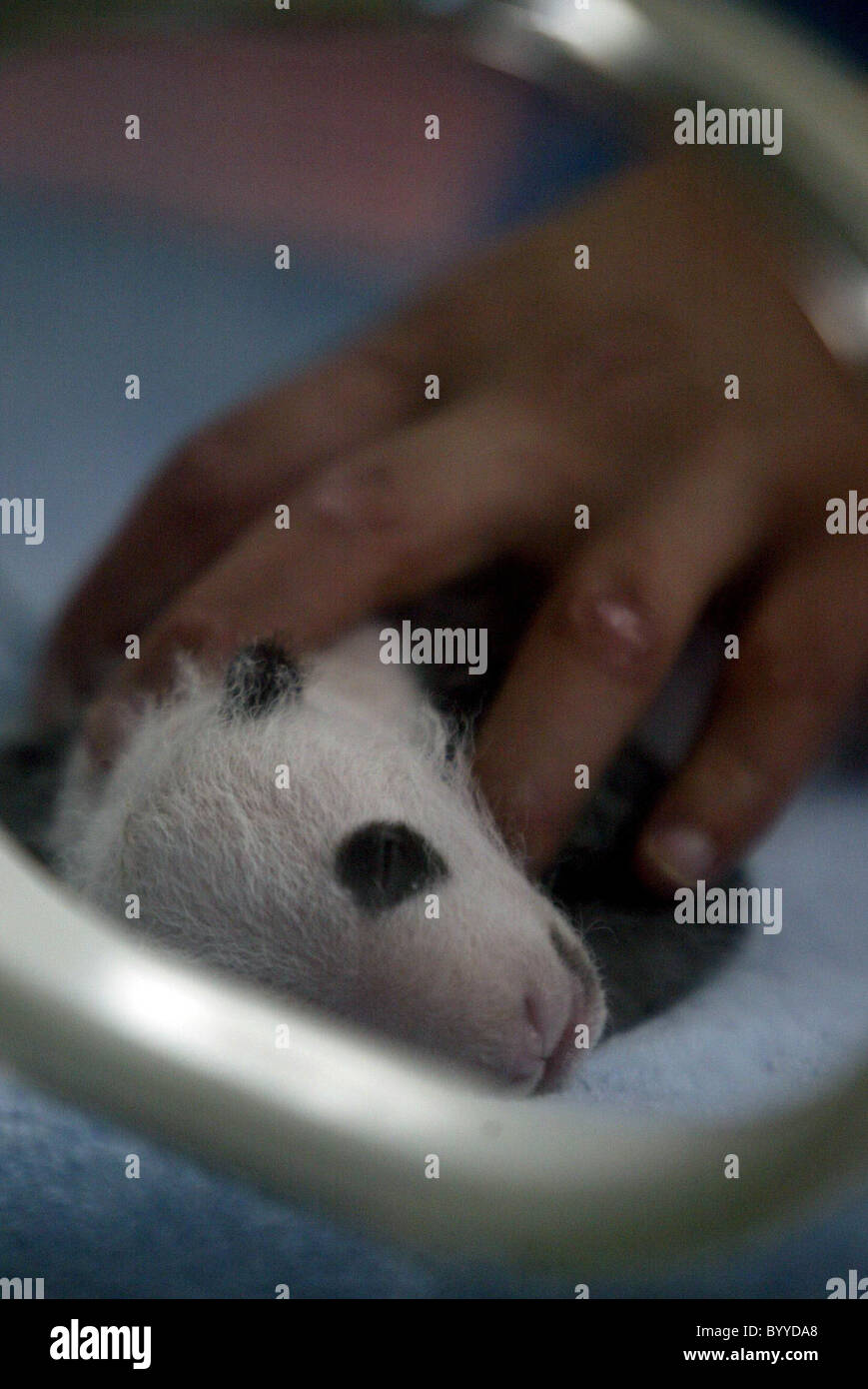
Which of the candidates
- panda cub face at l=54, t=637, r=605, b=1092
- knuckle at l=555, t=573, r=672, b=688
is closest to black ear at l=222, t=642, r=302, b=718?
panda cub face at l=54, t=637, r=605, b=1092

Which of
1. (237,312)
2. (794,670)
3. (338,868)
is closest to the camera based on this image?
(338,868)

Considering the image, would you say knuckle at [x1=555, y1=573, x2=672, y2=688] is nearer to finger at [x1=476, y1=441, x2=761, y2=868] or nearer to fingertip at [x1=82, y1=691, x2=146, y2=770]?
finger at [x1=476, y1=441, x2=761, y2=868]

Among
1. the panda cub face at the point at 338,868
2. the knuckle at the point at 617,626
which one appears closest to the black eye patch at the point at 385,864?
the panda cub face at the point at 338,868

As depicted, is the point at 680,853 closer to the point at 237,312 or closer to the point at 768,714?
the point at 768,714

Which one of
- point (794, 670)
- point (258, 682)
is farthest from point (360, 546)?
point (794, 670)

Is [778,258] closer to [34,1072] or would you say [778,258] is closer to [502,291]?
[502,291]

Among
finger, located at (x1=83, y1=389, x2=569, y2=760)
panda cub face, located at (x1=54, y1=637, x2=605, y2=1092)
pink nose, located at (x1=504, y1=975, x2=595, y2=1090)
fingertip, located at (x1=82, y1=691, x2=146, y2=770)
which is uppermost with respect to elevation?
finger, located at (x1=83, y1=389, x2=569, y2=760)

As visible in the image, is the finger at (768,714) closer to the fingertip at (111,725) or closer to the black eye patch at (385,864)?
the black eye patch at (385,864)
